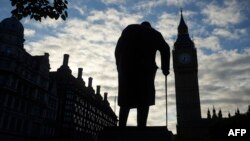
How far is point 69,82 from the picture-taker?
64062 millimetres

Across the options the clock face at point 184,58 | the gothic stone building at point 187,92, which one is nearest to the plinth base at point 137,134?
the gothic stone building at point 187,92

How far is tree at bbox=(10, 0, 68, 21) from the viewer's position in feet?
28.2

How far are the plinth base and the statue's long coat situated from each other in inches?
34.0

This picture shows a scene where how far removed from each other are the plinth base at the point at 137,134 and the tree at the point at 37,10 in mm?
3927

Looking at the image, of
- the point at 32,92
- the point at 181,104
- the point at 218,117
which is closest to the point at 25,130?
the point at 32,92

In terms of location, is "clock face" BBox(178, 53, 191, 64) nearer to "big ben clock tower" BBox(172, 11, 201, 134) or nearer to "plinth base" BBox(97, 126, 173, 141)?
"big ben clock tower" BBox(172, 11, 201, 134)

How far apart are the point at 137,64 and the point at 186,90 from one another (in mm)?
100348

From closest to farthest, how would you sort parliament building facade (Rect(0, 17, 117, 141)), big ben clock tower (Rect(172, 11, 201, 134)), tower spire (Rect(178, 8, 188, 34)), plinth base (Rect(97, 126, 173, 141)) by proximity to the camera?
plinth base (Rect(97, 126, 173, 141))
parliament building facade (Rect(0, 17, 117, 141))
big ben clock tower (Rect(172, 11, 201, 134))
tower spire (Rect(178, 8, 188, 34))

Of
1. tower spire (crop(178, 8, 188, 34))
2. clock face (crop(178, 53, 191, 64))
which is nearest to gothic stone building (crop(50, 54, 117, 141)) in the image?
clock face (crop(178, 53, 191, 64))

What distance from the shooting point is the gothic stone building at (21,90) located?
40906 mm

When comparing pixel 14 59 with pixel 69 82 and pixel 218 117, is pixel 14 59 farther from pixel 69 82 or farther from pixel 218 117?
pixel 218 117

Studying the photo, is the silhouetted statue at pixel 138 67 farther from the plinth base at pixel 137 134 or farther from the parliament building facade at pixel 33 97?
the parliament building facade at pixel 33 97

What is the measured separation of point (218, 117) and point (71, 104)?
85.7 m

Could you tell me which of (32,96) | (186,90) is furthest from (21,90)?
(186,90)
